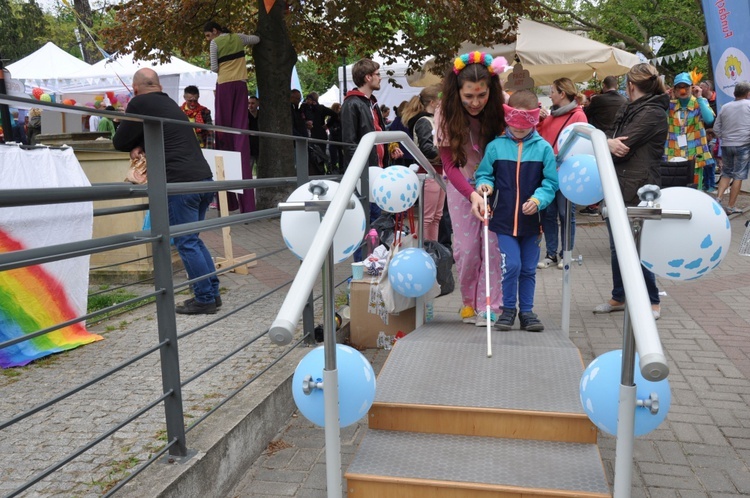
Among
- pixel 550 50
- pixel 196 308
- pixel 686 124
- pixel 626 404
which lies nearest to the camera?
pixel 626 404

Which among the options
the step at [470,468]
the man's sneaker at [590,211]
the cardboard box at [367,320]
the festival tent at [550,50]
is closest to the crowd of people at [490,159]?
the cardboard box at [367,320]

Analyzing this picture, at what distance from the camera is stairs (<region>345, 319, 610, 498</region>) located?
8.70 feet

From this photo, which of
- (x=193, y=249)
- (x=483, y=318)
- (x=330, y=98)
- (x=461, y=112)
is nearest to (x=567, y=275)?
(x=483, y=318)

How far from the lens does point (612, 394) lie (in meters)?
2.15

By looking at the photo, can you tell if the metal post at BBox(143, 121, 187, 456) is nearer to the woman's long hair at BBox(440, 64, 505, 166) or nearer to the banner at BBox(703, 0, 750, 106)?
the woman's long hair at BBox(440, 64, 505, 166)

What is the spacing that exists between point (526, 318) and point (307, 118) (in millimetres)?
9147

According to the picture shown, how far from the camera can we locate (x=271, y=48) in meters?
9.95

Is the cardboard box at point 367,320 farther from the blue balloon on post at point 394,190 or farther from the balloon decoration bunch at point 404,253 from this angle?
the blue balloon on post at point 394,190

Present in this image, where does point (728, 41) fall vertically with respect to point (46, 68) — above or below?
below

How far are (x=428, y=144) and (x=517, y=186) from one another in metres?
2.56

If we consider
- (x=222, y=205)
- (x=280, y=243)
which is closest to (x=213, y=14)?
(x=280, y=243)

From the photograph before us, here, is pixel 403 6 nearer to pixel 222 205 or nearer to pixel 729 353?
pixel 222 205

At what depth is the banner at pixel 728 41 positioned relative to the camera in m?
8.99

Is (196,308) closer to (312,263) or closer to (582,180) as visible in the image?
(582,180)
